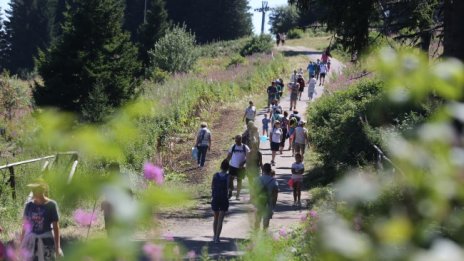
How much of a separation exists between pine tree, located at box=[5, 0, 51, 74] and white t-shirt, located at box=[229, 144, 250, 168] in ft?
230

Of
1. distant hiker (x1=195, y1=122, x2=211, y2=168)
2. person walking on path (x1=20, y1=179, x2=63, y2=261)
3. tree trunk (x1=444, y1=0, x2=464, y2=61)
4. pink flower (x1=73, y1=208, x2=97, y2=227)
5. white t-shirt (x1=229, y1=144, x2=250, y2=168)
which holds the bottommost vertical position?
distant hiker (x1=195, y1=122, x2=211, y2=168)

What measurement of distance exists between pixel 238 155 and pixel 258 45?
44090 mm

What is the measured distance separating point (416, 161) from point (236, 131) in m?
22.6

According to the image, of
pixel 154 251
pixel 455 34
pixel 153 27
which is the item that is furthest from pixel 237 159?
pixel 153 27

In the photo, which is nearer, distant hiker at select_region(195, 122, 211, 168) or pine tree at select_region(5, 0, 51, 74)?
distant hiker at select_region(195, 122, 211, 168)

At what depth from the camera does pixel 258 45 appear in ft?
187

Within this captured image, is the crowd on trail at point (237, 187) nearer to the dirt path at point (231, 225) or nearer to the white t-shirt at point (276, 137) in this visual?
the white t-shirt at point (276, 137)

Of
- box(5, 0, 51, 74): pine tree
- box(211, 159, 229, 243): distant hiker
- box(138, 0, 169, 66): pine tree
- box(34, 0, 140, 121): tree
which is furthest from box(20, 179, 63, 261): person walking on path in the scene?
box(5, 0, 51, 74): pine tree

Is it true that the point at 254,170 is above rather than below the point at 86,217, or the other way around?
below

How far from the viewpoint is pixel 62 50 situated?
32.9m

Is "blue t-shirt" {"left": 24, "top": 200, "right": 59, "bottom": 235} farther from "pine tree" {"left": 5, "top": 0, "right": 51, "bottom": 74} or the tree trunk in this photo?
"pine tree" {"left": 5, "top": 0, "right": 51, "bottom": 74}

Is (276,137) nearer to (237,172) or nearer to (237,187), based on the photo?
(237,187)

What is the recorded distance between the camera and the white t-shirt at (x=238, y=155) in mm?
13508

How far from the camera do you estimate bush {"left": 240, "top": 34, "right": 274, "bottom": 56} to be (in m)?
56.0
